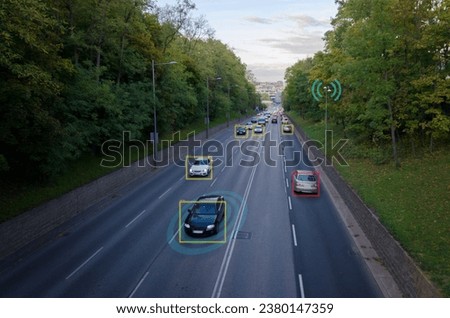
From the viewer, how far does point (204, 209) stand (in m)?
18.5

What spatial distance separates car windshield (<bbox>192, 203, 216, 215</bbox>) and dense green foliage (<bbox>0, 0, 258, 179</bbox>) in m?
7.36

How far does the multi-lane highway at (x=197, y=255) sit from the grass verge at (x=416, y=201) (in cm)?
187

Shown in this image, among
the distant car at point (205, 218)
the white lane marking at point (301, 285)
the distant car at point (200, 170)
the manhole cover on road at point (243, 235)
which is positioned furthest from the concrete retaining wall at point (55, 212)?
the white lane marking at point (301, 285)

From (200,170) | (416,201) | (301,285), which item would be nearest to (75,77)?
(200,170)

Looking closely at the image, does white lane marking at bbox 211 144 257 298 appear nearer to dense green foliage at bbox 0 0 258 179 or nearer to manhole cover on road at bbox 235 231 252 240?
manhole cover on road at bbox 235 231 252 240

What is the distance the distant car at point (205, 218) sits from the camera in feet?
56.1

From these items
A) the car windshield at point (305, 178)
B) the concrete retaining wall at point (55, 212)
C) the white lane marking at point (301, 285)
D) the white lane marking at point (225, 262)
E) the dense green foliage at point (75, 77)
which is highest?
the dense green foliage at point (75, 77)

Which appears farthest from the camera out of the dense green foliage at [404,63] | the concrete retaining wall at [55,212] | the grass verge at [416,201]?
the dense green foliage at [404,63]

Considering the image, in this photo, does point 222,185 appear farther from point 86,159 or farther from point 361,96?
point 361,96

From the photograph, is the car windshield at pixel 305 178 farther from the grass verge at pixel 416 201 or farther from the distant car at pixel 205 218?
the distant car at pixel 205 218

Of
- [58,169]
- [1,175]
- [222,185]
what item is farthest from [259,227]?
[1,175]

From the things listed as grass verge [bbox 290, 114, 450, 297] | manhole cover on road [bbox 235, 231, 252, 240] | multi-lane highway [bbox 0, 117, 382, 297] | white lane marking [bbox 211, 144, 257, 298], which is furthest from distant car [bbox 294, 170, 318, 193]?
manhole cover on road [bbox 235, 231, 252, 240]

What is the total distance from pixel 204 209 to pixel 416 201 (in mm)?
10002

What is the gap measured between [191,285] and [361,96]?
890 inches
